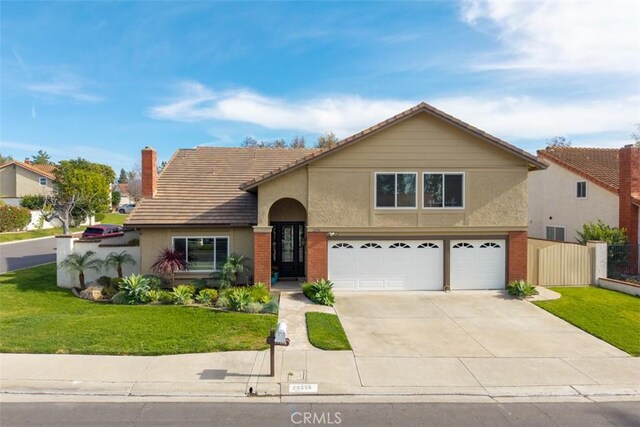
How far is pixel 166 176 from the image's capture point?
696 inches

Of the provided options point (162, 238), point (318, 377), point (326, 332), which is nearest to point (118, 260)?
point (162, 238)

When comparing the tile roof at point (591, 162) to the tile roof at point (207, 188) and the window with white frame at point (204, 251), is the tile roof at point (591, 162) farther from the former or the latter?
the window with white frame at point (204, 251)

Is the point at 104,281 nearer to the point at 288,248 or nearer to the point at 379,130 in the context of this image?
the point at 288,248

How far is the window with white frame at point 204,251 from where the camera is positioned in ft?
49.9

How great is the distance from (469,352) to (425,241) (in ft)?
20.0

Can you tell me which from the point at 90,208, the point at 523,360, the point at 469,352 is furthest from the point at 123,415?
the point at 90,208

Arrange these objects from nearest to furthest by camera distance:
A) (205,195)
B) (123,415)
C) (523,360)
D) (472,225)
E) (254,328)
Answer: (123,415)
(523,360)
(254,328)
(472,225)
(205,195)

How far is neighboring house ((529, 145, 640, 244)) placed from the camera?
17.8m

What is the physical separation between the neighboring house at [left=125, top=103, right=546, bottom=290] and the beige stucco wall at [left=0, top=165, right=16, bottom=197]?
143 feet

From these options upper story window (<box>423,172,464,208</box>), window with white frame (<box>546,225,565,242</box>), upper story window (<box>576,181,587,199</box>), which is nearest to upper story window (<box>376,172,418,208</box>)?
upper story window (<box>423,172,464,208</box>)

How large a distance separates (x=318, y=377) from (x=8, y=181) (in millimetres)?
54882

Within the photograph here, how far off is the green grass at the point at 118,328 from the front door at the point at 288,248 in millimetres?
5010

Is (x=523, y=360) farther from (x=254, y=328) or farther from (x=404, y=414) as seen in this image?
(x=254, y=328)

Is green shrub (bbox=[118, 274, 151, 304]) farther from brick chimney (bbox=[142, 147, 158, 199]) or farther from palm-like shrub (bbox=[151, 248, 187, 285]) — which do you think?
brick chimney (bbox=[142, 147, 158, 199])
